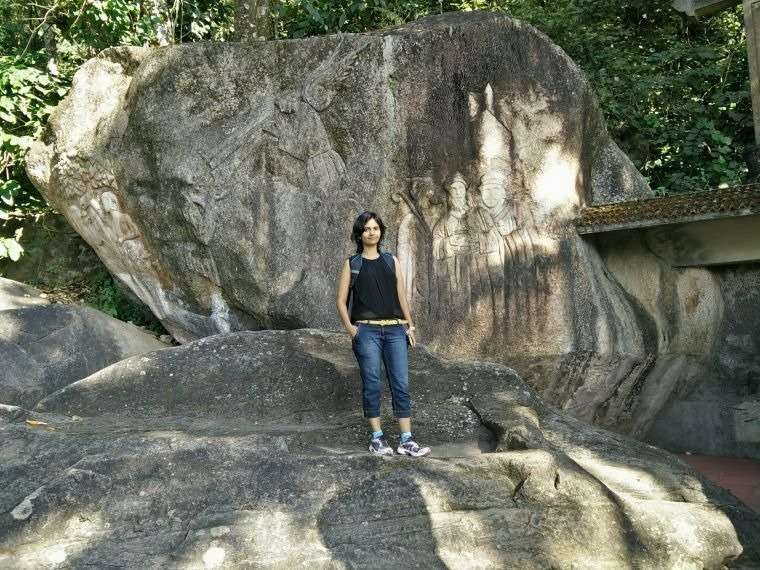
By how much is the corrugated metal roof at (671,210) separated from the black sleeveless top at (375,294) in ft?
9.28

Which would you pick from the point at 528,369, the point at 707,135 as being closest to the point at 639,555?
the point at 528,369

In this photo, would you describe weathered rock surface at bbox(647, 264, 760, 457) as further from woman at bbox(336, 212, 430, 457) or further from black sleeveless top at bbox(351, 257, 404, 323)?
black sleeveless top at bbox(351, 257, 404, 323)

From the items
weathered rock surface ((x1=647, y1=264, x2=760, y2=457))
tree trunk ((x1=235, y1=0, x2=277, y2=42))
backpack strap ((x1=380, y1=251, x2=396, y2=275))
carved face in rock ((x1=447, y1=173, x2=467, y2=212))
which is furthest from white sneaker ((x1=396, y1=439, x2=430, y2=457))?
tree trunk ((x1=235, y1=0, x2=277, y2=42))

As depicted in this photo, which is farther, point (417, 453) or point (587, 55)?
point (587, 55)

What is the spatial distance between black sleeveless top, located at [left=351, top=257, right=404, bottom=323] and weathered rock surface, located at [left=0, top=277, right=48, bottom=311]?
4.37 m

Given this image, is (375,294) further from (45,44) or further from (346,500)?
(45,44)

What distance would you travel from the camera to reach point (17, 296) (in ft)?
25.8

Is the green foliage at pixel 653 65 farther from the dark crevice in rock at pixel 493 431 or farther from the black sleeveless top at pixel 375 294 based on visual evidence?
the black sleeveless top at pixel 375 294

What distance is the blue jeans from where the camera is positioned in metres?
4.44

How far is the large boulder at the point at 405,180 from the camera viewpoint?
6.64 metres

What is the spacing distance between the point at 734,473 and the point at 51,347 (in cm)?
566

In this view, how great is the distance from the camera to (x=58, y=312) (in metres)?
6.66

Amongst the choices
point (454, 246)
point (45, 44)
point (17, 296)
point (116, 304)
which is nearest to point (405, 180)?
point (454, 246)

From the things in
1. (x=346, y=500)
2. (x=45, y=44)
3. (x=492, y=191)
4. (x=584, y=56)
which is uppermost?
(x=45, y=44)
